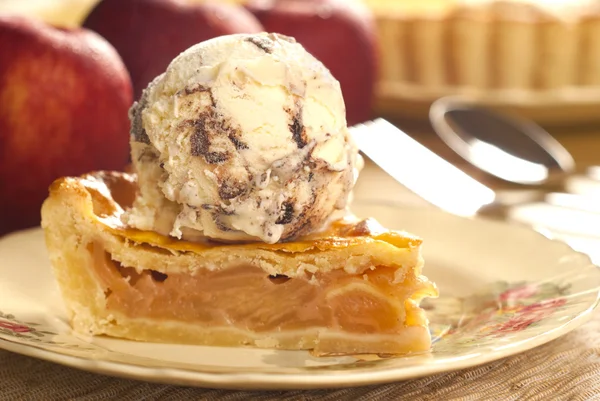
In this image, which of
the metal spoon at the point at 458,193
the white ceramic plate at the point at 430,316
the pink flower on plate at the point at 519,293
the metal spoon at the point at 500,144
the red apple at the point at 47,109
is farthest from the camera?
the metal spoon at the point at 500,144

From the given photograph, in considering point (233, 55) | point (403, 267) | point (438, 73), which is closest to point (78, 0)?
point (438, 73)

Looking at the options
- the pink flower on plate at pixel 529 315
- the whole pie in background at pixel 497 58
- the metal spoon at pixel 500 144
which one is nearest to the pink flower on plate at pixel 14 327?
the pink flower on plate at pixel 529 315

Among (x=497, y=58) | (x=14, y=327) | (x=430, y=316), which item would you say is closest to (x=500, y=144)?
(x=497, y=58)

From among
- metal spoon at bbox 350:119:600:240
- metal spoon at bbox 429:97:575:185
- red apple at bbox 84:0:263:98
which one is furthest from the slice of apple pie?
metal spoon at bbox 429:97:575:185

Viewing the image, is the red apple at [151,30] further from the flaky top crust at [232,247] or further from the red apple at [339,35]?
the flaky top crust at [232,247]

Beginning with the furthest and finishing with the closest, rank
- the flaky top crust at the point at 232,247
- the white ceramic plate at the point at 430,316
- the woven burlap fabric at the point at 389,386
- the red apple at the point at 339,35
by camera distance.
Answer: the red apple at the point at 339,35
the flaky top crust at the point at 232,247
the woven burlap fabric at the point at 389,386
the white ceramic plate at the point at 430,316

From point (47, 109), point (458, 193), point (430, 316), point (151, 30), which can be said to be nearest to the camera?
point (430, 316)

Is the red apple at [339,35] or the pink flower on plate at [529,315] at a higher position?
the red apple at [339,35]

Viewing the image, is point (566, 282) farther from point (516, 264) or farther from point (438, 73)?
point (438, 73)

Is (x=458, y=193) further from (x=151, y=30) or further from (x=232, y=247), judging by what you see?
(x=232, y=247)
